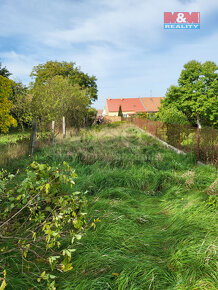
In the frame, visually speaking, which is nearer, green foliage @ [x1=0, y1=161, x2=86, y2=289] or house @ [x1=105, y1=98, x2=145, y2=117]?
green foliage @ [x1=0, y1=161, x2=86, y2=289]

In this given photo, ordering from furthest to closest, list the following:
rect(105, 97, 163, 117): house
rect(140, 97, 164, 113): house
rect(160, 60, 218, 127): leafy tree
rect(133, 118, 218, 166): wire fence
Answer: rect(105, 97, 163, 117): house → rect(140, 97, 164, 113): house → rect(160, 60, 218, 127): leafy tree → rect(133, 118, 218, 166): wire fence

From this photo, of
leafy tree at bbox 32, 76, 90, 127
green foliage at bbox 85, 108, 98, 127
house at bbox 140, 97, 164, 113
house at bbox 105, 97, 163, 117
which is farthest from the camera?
house at bbox 105, 97, 163, 117

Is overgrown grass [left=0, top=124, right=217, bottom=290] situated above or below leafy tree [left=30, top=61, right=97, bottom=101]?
below

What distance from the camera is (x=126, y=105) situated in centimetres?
5453

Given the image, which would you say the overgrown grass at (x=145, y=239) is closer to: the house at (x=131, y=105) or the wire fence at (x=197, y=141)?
the wire fence at (x=197, y=141)

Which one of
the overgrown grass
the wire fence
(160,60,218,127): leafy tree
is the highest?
(160,60,218,127): leafy tree

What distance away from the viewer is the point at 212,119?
27.0 meters

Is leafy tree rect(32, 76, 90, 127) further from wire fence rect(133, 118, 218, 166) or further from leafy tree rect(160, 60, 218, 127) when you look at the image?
leafy tree rect(160, 60, 218, 127)

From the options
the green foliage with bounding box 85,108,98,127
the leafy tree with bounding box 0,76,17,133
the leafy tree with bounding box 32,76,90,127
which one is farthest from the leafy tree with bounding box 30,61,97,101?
the leafy tree with bounding box 0,76,17,133

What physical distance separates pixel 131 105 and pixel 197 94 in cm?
2760

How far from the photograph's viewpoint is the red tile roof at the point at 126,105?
53.7m

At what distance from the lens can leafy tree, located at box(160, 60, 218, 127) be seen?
27.6 meters

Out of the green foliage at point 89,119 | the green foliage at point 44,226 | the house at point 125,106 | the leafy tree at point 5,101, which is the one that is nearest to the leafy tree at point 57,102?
the leafy tree at point 5,101

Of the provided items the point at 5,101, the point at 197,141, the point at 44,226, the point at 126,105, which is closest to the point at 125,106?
the point at 126,105
